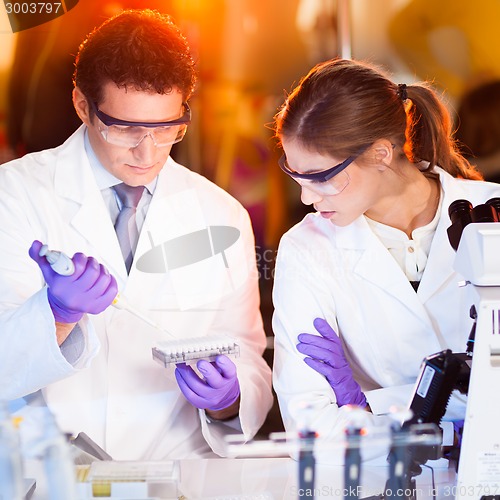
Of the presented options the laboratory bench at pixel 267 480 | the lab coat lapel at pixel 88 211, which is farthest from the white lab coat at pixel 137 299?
the laboratory bench at pixel 267 480

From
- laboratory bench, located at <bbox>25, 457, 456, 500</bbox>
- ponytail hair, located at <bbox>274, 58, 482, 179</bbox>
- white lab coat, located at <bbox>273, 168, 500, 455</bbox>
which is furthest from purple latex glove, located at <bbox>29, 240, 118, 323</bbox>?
ponytail hair, located at <bbox>274, 58, 482, 179</bbox>

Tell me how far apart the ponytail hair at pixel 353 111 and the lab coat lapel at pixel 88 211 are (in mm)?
707

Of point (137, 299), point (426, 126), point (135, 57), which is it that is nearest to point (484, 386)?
point (426, 126)

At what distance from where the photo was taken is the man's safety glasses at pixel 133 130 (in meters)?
2.34

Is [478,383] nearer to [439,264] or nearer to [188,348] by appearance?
[439,264]

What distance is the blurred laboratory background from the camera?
8.60 ft

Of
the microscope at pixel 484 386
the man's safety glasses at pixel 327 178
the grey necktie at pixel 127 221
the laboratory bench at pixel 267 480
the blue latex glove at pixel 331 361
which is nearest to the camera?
the microscope at pixel 484 386

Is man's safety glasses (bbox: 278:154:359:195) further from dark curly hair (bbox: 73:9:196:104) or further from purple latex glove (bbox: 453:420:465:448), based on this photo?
purple latex glove (bbox: 453:420:465:448)

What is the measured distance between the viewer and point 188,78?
2533 mm

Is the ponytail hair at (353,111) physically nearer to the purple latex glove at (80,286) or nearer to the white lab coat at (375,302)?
the white lab coat at (375,302)

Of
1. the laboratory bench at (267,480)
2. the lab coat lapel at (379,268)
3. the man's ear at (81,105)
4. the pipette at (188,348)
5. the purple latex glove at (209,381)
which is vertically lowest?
the laboratory bench at (267,480)

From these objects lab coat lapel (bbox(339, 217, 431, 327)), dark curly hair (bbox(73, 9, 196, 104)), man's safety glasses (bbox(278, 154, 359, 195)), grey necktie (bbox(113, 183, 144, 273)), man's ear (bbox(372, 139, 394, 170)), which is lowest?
lab coat lapel (bbox(339, 217, 431, 327))

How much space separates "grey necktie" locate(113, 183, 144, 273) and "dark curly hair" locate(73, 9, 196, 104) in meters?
0.35

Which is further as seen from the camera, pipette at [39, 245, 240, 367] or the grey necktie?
the grey necktie
